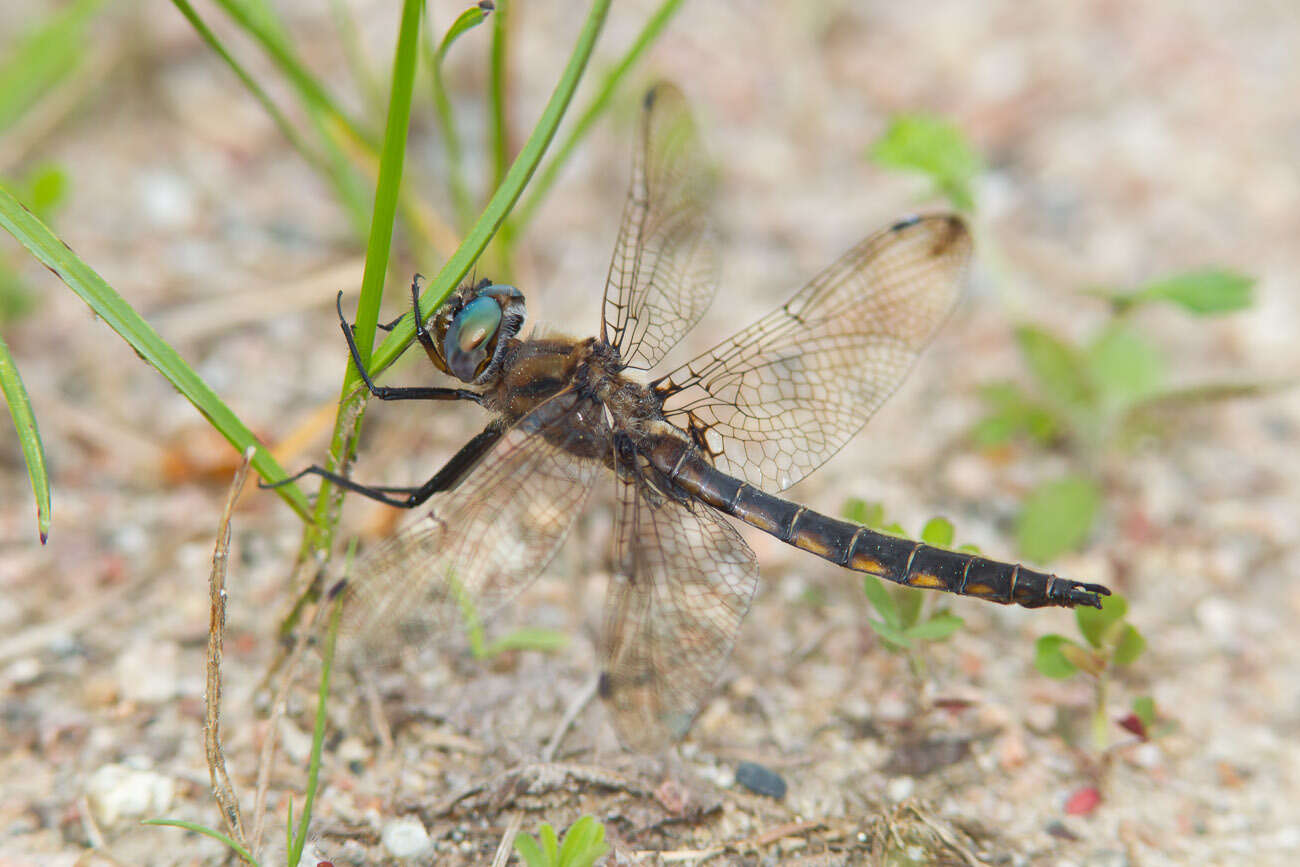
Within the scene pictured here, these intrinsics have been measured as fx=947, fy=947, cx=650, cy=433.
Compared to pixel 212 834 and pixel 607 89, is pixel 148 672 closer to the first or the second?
pixel 212 834

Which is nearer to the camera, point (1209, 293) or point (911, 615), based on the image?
point (911, 615)

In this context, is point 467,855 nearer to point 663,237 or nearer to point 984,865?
point 984,865

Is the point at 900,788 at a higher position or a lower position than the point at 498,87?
lower

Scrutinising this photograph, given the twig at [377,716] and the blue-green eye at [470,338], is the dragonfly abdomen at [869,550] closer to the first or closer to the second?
the blue-green eye at [470,338]

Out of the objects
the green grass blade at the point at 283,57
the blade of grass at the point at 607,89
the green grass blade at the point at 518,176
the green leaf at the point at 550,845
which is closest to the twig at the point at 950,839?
the green leaf at the point at 550,845

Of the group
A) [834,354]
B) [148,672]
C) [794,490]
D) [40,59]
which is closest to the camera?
[148,672]

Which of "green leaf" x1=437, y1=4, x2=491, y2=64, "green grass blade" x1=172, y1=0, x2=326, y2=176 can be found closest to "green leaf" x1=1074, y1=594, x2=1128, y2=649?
"green leaf" x1=437, y1=4, x2=491, y2=64

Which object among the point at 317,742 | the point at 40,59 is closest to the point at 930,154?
the point at 317,742

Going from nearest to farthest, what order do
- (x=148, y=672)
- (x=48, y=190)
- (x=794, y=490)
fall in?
(x=148, y=672) → (x=48, y=190) → (x=794, y=490)

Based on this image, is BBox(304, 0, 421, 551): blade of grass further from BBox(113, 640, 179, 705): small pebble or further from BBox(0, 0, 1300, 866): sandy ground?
BBox(113, 640, 179, 705): small pebble

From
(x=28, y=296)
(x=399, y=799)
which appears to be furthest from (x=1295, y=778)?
(x=28, y=296)
